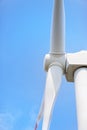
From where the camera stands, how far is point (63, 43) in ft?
29.8

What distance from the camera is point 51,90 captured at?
8.10 meters

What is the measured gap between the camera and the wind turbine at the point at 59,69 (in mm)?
7527

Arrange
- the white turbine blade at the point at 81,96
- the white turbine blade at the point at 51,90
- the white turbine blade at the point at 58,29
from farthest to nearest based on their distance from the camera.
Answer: the white turbine blade at the point at 58,29, the white turbine blade at the point at 51,90, the white turbine blade at the point at 81,96

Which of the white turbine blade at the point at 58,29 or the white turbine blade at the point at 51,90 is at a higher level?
the white turbine blade at the point at 58,29

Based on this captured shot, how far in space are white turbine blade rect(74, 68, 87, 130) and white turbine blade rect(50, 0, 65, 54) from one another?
3.38 ft

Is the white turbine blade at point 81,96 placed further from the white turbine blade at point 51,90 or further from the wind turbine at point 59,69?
the white turbine blade at point 51,90

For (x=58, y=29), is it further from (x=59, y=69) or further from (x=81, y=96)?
(x=81, y=96)

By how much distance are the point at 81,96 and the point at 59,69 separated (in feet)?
5.23

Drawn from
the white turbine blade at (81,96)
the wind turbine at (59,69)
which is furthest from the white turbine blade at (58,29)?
the white turbine blade at (81,96)

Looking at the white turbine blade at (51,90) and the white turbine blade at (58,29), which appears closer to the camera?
the white turbine blade at (51,90)

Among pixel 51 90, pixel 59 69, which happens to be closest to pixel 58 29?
pixel 59 69

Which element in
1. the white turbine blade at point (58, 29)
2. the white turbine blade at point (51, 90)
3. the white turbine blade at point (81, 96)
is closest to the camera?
the white turbine blade at point (81, 96)

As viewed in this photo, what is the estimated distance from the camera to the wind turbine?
7.53 meters

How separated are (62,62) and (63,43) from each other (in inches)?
21.2
